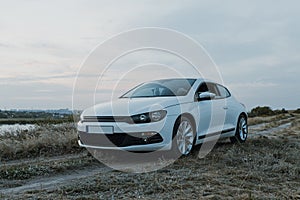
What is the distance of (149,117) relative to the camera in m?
5.70

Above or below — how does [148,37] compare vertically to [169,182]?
above

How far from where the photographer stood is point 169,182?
422 cm

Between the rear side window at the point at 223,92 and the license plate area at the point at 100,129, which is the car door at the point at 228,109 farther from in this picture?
the license plate area at the point at 100,129

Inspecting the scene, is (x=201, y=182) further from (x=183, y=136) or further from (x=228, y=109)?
(x=228, y=109)

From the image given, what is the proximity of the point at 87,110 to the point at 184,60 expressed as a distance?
9.36 ft

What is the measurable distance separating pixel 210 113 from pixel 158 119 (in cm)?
168

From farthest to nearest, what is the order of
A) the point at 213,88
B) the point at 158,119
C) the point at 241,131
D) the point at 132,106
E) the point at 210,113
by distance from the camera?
the point at 241,131 → the point at 213,88 → the point at 210,113 → the point at 132,106 → the point at 158,119

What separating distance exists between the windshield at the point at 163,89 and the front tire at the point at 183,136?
0.66 m

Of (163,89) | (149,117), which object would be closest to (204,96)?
(163,89)

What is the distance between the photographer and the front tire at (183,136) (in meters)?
5.92

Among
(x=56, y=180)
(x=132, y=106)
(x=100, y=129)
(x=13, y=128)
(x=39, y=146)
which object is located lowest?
(x=56, y=180)

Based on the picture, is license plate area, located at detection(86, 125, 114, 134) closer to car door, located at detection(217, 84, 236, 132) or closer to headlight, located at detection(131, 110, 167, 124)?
headlight, located at detection(131, 110, 167, 124)

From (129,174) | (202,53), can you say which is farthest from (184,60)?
(129,174)

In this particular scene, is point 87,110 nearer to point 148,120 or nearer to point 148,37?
point 148,120
